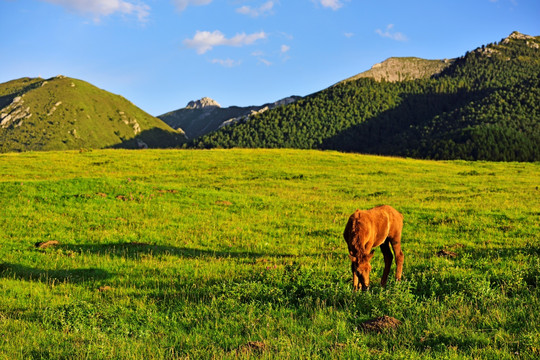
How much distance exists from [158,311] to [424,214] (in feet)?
63.7

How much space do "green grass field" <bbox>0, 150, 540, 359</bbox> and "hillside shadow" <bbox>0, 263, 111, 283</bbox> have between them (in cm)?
8

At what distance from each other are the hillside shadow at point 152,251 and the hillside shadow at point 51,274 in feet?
6.68

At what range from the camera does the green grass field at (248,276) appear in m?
6.10

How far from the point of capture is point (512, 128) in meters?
137

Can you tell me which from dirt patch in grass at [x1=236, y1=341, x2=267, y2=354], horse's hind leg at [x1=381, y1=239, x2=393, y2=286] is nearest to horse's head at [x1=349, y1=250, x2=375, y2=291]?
horse's hind leg at [x1=381, y1=239, x2=393, y2=286]

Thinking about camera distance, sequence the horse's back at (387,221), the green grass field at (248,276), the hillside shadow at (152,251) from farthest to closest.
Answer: the hillside shadow at (152,251)
the horse's back at (387,221)
the green grass field at (248,276)

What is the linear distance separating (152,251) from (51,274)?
3.95m

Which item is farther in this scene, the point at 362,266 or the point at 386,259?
the point at 386,259

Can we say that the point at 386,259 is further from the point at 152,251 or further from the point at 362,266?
the point at 152,251

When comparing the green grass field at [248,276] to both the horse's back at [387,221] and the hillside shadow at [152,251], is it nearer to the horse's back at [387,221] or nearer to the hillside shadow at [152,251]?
the hillside shadow at [152,251]

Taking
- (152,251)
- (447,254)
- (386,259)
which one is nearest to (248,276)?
(386,259)

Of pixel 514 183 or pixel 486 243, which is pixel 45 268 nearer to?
Result: pixel 486 243

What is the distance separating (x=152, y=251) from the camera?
50.2 ft

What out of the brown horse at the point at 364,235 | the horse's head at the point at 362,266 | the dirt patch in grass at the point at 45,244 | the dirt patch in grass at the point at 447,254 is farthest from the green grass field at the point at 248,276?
the brown horse at the point at 364,235
